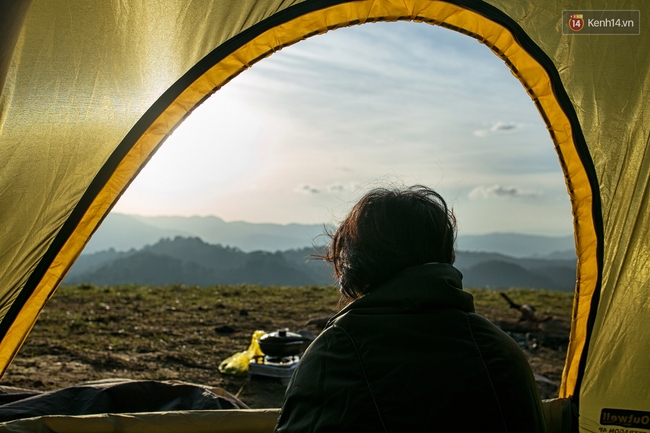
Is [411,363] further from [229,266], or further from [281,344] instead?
[229,266]

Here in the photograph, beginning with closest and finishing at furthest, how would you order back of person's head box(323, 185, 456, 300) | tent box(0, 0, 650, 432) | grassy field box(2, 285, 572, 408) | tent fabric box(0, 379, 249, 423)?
1. back of person's head box(323, 185, 456, 300)
2. tent box(0, 0, 650, 432)
3. tent fabric box(0, 379, 249, 423)
4. grassy field box(2, 285, 572, 408)

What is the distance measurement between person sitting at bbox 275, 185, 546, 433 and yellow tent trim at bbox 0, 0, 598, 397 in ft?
5.13

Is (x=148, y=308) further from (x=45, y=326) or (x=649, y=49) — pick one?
(x=649, y=49)

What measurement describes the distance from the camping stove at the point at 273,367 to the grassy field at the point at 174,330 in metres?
0.09

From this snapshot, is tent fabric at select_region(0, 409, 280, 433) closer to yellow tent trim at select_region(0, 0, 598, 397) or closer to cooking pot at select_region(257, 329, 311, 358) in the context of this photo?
yellow tent trim at select_region(0, 0, 598, 397)

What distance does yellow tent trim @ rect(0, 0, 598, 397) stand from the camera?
2771 mm

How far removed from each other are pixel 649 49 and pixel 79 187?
9.91 ft

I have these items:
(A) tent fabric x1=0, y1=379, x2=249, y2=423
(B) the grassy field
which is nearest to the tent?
(A) tent fabric x1=0, y1=379, x2=249, y2=423

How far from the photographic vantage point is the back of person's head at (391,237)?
5.44ft

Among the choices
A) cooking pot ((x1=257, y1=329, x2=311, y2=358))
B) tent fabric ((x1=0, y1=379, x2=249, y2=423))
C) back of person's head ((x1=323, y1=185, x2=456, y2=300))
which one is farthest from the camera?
cooking pot ((x1=257, y1=329, x2=311, y2=358))

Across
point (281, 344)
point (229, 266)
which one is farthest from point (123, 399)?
point (229, 266)

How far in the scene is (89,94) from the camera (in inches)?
103

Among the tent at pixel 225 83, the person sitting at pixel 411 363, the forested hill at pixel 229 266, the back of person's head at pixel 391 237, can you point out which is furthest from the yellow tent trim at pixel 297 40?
the forested hill at pixel 229 266

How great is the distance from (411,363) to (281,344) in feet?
10.4
